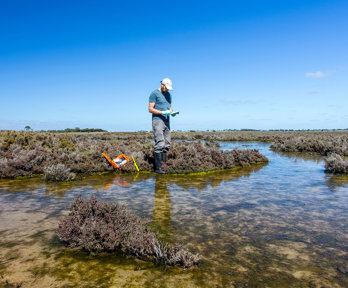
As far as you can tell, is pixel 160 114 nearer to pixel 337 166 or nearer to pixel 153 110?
pixel 153 110

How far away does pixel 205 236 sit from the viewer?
353 centimetres

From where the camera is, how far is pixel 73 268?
2670 mm

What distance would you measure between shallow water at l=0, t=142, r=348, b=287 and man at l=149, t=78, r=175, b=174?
255 centimetres

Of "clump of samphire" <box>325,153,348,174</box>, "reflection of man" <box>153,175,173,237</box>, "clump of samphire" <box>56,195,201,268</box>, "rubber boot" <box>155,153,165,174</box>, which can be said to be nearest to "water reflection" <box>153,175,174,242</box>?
"reflection of man" <box>153,175,173,237</box>

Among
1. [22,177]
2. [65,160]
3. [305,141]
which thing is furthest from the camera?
[305,141]

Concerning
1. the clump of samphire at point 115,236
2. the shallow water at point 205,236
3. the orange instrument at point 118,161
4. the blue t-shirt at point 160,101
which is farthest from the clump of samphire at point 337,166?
the clump of samphire at point 115,236

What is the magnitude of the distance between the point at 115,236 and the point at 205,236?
4.09 feet

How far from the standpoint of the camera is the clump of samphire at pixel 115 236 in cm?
281

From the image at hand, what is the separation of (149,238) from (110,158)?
754 cm

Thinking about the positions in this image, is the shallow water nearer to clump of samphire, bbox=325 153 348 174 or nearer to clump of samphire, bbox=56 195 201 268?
clump of samphire, bbox=56 195 201 268

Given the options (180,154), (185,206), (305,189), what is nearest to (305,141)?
(180,154)

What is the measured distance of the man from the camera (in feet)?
28.4

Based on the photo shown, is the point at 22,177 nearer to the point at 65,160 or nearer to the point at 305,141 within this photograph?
the point at 65,160

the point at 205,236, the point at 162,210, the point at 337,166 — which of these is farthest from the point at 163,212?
the point at 337,166
